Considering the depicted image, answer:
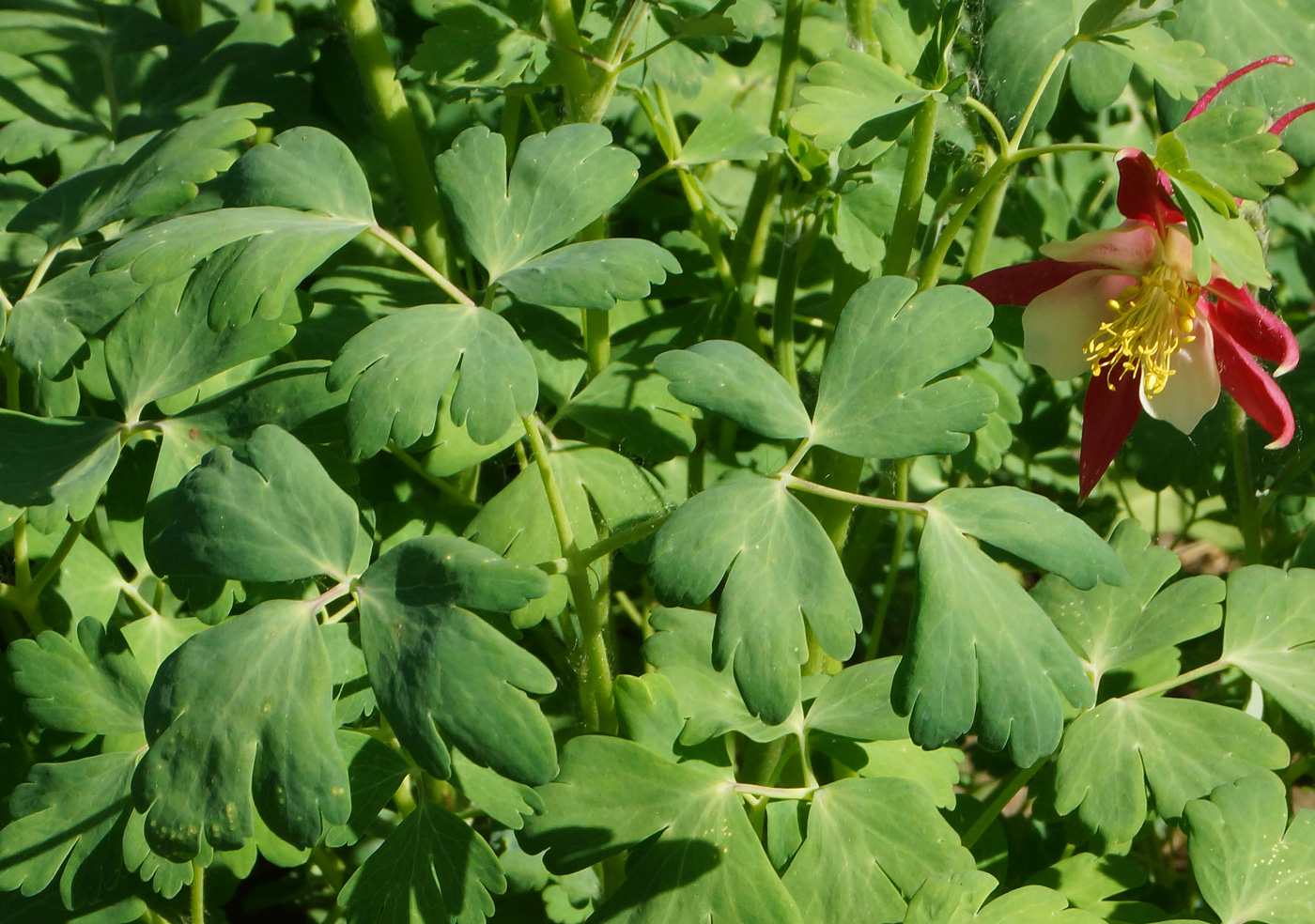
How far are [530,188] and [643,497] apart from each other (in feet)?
1.00

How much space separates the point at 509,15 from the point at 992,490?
659 mm

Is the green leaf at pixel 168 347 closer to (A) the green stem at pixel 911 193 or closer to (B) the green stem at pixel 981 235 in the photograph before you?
(A) the green stem at pixel 911 193

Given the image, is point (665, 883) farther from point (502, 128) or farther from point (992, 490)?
point (502, 128)

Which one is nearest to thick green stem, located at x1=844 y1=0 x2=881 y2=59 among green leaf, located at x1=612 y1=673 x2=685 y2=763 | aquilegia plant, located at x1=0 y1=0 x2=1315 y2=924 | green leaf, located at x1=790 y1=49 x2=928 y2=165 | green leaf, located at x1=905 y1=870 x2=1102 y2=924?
aquilegia plant, located at x1=0 y1=0 x2=1315 y2=924

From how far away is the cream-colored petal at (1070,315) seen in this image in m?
1.07

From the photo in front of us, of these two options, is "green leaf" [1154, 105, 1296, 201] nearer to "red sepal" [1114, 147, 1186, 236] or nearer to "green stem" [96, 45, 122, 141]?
"red sepal" [1114, 147, 1186, 236]

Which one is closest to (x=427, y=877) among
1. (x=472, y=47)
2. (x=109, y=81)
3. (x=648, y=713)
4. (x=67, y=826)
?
(x=648, y=713)

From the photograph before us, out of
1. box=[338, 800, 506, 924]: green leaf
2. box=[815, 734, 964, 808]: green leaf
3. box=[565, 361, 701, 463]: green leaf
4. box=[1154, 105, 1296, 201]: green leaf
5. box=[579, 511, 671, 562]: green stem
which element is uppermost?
box=[1154, 105, 1296, 201]: green leaf

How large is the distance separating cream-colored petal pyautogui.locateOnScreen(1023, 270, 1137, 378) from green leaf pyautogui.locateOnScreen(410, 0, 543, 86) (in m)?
0.55

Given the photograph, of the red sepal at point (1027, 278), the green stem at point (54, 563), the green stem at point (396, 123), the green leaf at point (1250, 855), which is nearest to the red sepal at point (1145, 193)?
the red sepal at point (1027, 278)

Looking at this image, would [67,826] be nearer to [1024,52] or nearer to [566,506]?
[566,506]

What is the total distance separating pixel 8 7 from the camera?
5.05 ft

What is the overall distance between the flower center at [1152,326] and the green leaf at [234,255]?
2.27ft

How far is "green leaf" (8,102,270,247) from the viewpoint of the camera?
3.30ft
